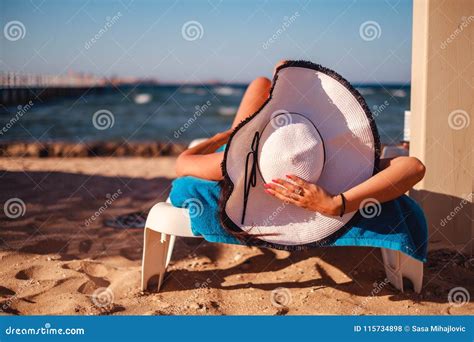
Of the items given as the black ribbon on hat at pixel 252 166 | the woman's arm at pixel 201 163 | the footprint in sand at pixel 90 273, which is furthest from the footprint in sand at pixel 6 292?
the black ribbon on hat at pixel 252 166

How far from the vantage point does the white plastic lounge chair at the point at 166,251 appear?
2.23m

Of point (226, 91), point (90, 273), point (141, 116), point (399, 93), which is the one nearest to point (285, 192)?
point (90, 273)

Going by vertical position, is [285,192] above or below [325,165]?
below

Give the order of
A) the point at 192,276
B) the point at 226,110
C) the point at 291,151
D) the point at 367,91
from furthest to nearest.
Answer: the point at 367,91 → the point at 226,110 → the point at 192,276 → the point at 291,151

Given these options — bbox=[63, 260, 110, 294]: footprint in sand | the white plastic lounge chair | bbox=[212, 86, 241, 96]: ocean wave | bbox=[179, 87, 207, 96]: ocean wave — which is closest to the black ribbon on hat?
the white plastic lounge chair

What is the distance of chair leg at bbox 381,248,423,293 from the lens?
232 centimetres

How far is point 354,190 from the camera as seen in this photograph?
6.75 feet

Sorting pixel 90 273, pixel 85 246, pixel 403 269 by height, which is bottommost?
pixel 90 273

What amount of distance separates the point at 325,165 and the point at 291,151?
0.25 m

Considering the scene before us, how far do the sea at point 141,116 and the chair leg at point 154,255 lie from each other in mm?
Result: 6459

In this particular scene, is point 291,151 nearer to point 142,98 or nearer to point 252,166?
point 252,166

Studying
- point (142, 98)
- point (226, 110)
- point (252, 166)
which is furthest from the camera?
point (142, 98)

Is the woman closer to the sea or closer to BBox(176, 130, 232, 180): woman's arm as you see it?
BBox(176, 130, 232, 180): woman's arm
